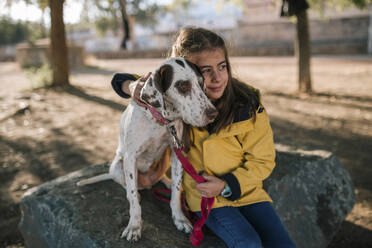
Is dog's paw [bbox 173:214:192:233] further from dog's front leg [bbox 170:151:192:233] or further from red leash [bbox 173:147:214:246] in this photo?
red leash [bbox 173:147:214:246]

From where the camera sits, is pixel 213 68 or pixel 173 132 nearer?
pixel 173 132

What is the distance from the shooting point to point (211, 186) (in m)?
1.95

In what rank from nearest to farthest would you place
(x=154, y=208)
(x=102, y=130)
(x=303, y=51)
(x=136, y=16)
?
(x=154, y=208)
(x=102, y=130)
(x=303, y=51)
(x=136, y=16)

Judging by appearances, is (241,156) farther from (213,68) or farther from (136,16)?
(136,16)

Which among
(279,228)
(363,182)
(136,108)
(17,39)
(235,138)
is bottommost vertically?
(363,182)

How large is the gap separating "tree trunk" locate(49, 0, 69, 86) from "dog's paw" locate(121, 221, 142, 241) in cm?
927

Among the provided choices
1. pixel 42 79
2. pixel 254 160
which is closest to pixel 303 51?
pixel 254 160

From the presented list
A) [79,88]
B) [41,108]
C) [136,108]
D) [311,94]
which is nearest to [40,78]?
[79,88]

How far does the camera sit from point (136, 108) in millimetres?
2078

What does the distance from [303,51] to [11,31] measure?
46.2 meters

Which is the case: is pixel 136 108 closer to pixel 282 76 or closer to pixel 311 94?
pixel 311 94

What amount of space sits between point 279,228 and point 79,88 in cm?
987

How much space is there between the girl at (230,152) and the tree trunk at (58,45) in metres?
8.97

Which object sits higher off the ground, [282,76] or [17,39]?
[17,39]
